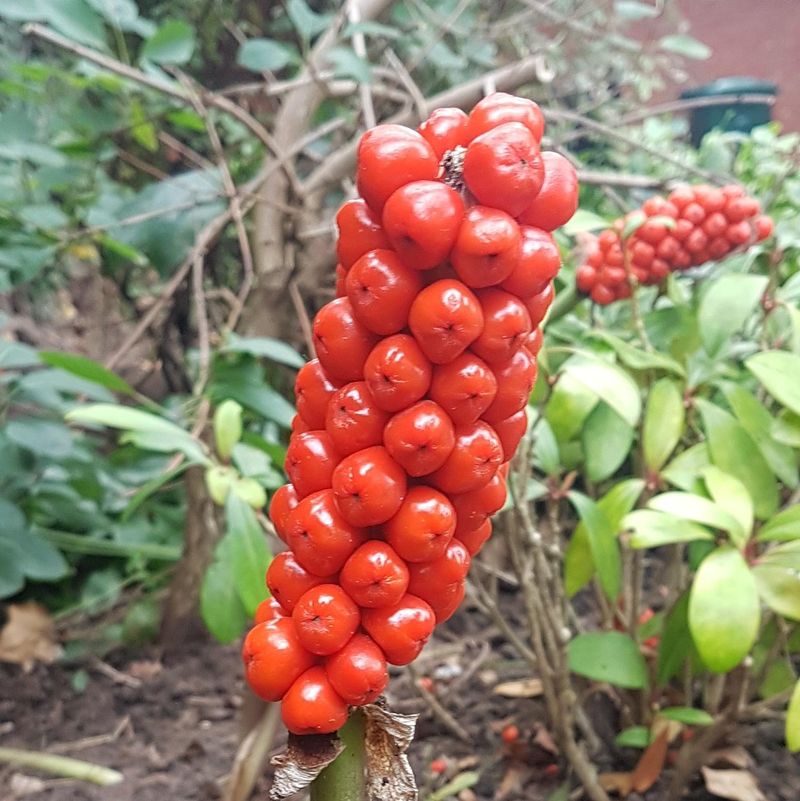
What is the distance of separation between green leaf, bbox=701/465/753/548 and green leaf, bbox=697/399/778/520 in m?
0.05

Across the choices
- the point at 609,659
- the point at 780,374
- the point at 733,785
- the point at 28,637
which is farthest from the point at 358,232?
the point at 28,637

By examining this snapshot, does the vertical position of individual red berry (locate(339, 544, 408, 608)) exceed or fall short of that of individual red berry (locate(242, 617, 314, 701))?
it exceeds it

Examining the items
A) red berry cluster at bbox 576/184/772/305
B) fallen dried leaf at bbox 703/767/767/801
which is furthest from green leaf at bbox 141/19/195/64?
fallen dried leaf at bbox 703/767/767/801

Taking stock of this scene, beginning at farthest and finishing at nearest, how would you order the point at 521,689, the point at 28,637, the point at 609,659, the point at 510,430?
the point at 28,637, the point at 521,689, the point at 609,659, the point at 510,430

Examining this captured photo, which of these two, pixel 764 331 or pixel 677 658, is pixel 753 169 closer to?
pixel 764 331

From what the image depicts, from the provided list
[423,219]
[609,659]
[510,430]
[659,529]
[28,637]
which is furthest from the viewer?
[28,637]

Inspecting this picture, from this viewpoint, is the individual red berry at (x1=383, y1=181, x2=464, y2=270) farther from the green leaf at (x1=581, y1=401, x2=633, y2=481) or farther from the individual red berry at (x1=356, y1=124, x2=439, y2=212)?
the green leaf at (x1=581, y1=401, x2=633, y2=481)

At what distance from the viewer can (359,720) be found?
53 cm

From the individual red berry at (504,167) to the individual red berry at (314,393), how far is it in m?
0.16

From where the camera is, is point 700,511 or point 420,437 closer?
point 420,437

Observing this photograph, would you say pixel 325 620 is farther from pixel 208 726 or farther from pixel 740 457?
pixel 208 726

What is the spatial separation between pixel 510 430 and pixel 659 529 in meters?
0.39

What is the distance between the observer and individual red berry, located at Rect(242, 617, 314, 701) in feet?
1.64

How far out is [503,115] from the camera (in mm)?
480
